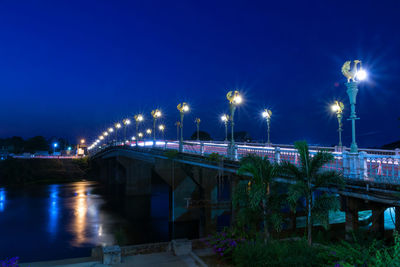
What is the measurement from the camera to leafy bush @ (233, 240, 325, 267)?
791 cm

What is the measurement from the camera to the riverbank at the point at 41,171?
6400 centimetres

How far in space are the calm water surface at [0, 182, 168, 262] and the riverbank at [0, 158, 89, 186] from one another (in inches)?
839

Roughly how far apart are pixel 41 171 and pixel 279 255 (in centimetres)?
7405

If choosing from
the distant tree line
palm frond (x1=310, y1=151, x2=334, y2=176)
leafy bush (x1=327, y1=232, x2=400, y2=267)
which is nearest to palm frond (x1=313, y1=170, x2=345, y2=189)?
palm frond (x1=310, y1=151, x2=334, y2=176)

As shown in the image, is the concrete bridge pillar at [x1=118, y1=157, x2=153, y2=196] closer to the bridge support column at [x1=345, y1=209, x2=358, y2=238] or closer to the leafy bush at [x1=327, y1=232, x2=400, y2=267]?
the bridge support column at [x1=345, y1=209, x2=358, y2=238]

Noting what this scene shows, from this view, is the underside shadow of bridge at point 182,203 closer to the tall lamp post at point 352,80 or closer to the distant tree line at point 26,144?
the tall lamp post at point 352,80

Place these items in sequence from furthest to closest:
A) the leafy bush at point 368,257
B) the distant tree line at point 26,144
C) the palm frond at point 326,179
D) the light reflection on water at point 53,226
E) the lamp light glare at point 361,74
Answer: the distant tree line at point 26,144
the light reflection on water at point 53,226
the lamp light glare at point 361,74
the palm frond at point 326,179
the leafy bush at point 368,257

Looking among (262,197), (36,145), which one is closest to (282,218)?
(262,197)

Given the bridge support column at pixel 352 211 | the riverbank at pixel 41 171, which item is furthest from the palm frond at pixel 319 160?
the riverbank at pixel 41 171

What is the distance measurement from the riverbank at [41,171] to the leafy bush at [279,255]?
67395mm

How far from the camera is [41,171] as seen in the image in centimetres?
7031

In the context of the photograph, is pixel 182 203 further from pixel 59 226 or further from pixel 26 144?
pixel 26 144

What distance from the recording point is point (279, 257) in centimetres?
815

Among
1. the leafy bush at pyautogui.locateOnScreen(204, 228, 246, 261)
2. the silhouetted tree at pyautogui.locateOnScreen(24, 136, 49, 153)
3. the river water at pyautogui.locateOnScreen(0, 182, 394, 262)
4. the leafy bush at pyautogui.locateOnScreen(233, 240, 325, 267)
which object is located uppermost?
the silhouetted tree at pyautogui.locateOnScreen(24, 136, 49, 153)
